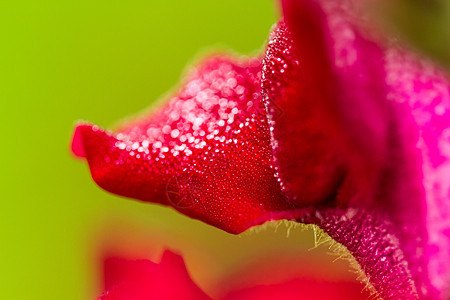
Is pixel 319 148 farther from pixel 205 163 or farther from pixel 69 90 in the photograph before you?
pixel 69 90

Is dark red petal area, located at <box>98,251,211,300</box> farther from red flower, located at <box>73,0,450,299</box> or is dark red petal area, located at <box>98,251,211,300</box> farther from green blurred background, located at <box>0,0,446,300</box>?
green blurred background, located at <box>0,0,446,300</box>

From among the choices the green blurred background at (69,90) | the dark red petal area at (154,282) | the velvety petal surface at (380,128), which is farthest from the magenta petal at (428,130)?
the green blurred background at (69,90)

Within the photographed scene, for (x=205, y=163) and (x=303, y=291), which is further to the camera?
(x=303, y=291)

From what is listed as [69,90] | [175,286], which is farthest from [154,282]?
[69,90]

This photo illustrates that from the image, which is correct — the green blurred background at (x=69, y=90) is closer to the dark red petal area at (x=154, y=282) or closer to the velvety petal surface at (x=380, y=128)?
the dark red petal area at (x=154, y=282)

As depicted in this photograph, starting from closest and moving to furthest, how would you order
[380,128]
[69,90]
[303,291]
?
[380,128], [303,291], [69,90]

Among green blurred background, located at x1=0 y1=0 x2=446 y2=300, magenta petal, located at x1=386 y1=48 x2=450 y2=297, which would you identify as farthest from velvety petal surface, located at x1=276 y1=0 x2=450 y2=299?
green blurred background, located at x1=0 y1=0 x2=446 y2=300
